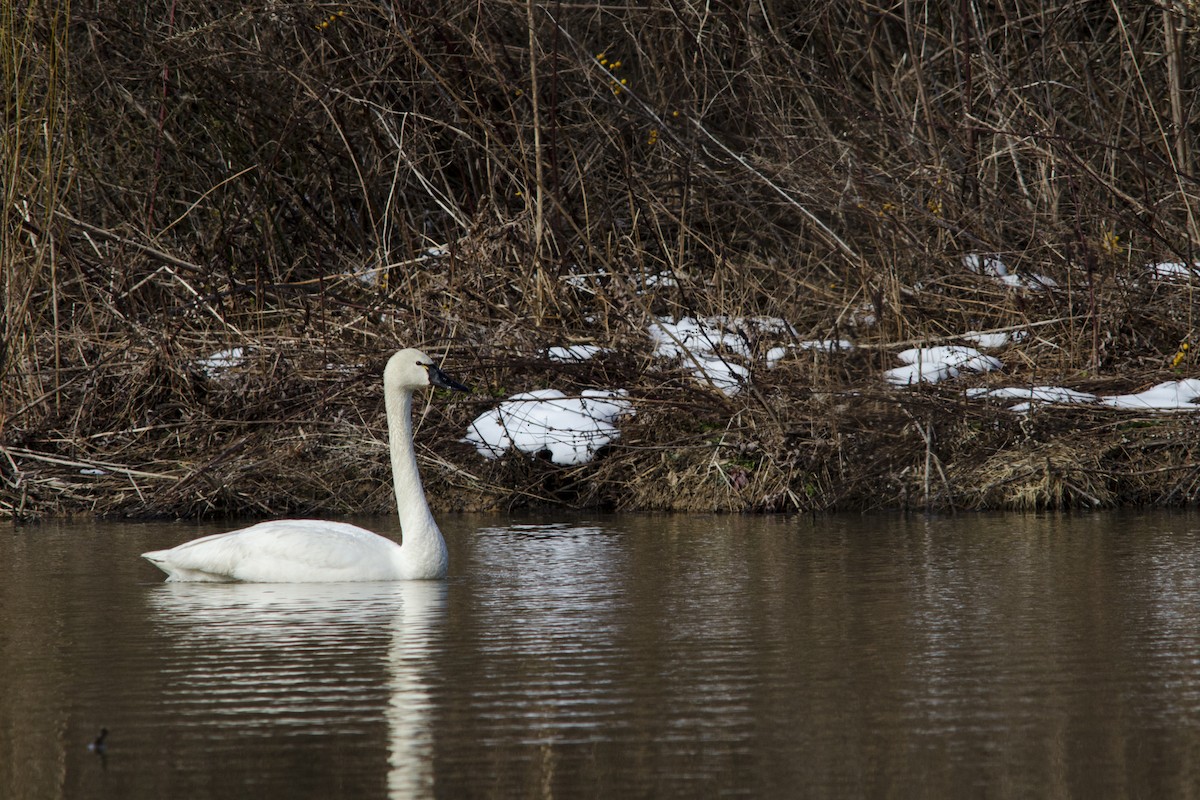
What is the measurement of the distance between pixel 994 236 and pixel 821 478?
266 cm

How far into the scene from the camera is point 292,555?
8.17 m

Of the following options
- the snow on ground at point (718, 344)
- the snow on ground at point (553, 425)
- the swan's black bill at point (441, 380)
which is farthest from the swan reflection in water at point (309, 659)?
the snow on ground at point (718, 344)

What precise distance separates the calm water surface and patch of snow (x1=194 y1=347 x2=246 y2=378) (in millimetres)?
3950

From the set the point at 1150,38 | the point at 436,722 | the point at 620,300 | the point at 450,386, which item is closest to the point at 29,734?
the point at 436,722

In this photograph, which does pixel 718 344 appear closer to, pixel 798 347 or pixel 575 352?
pixel 798 347

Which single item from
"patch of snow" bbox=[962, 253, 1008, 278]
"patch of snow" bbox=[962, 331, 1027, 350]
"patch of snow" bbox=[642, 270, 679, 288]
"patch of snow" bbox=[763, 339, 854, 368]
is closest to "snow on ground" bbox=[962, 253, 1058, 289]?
"patch of snow" bbox=[962, 253, 1008, 278]

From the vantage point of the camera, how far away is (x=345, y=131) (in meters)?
14.5

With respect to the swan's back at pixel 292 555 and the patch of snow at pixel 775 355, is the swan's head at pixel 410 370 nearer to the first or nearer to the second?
the swan's back at pixel 292 555

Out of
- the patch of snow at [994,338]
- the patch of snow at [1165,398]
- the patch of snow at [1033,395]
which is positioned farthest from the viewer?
the patch of snow at [994,338]

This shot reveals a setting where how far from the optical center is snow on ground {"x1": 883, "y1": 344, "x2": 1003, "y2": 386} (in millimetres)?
11531

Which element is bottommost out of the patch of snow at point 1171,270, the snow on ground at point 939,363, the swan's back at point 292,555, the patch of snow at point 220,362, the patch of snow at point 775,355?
the swan's back at point 292,555

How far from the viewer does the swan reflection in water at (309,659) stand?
4824 millimetres

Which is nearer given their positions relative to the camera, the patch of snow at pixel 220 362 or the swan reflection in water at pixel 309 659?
the swan reflection in water at pixel 309 659

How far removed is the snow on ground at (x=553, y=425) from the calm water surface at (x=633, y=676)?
286cm
